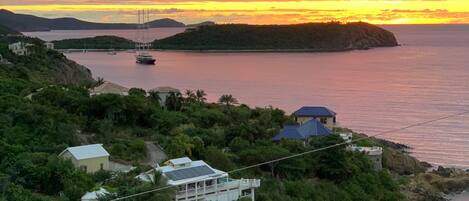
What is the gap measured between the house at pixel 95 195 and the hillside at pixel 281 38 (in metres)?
92.6

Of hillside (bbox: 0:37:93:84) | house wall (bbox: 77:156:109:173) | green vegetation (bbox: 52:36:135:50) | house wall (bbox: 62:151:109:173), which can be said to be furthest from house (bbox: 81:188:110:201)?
green vegetation (bbox: 52:36:135:50)

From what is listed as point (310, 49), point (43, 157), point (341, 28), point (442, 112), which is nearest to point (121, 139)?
point (43, 157)

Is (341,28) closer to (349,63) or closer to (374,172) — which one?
(349,63)

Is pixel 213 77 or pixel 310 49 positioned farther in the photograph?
pixel 310 49

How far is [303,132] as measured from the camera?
19406 mm

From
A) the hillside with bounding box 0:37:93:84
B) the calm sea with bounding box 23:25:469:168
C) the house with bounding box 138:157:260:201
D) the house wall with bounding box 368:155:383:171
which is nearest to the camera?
the house with bounding box 138:157:260:201

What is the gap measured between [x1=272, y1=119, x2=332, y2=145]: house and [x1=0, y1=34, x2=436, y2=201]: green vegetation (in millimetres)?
449

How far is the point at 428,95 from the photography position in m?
44.3

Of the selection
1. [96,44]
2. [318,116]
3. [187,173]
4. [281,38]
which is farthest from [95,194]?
[96,44]

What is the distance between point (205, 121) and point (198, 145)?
4.87 metres

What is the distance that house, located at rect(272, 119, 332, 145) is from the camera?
18938 millimetres

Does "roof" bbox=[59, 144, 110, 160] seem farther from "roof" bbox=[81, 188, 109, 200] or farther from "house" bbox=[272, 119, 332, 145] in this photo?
"house" bbox=[272, 119, 332, 145]

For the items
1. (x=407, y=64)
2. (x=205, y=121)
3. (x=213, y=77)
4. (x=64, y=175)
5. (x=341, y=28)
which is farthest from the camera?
(x=341, y=28)

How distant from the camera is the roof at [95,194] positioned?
11.8 meters
